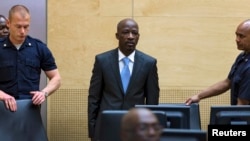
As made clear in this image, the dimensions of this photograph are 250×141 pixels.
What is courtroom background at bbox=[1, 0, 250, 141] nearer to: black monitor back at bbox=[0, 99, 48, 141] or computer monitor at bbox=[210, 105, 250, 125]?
black monitor back at bbox=[0, 99, 48, 141]

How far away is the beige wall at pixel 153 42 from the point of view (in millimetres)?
7961

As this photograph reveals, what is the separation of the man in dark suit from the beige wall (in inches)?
82.7

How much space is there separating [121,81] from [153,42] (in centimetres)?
233

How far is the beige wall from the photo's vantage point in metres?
7.96

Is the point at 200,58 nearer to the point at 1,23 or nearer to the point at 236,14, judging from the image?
the point at 236,14

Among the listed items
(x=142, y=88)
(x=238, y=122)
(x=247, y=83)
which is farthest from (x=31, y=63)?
(x=238, y=122)

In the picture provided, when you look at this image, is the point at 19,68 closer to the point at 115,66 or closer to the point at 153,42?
the point at 115,66

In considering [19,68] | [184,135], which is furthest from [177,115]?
[19,68]

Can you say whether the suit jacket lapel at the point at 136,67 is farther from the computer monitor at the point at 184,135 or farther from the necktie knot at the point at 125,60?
the computer monitor at the point at 184,135

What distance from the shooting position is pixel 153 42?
8047 mm

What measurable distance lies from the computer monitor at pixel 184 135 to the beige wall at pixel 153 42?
4815 mm

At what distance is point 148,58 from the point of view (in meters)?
5.89

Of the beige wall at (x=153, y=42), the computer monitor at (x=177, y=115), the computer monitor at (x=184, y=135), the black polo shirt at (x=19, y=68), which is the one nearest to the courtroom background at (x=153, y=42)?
the beige wall at (x=153, y=42)

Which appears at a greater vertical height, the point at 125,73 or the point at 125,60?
the point at 125,60
